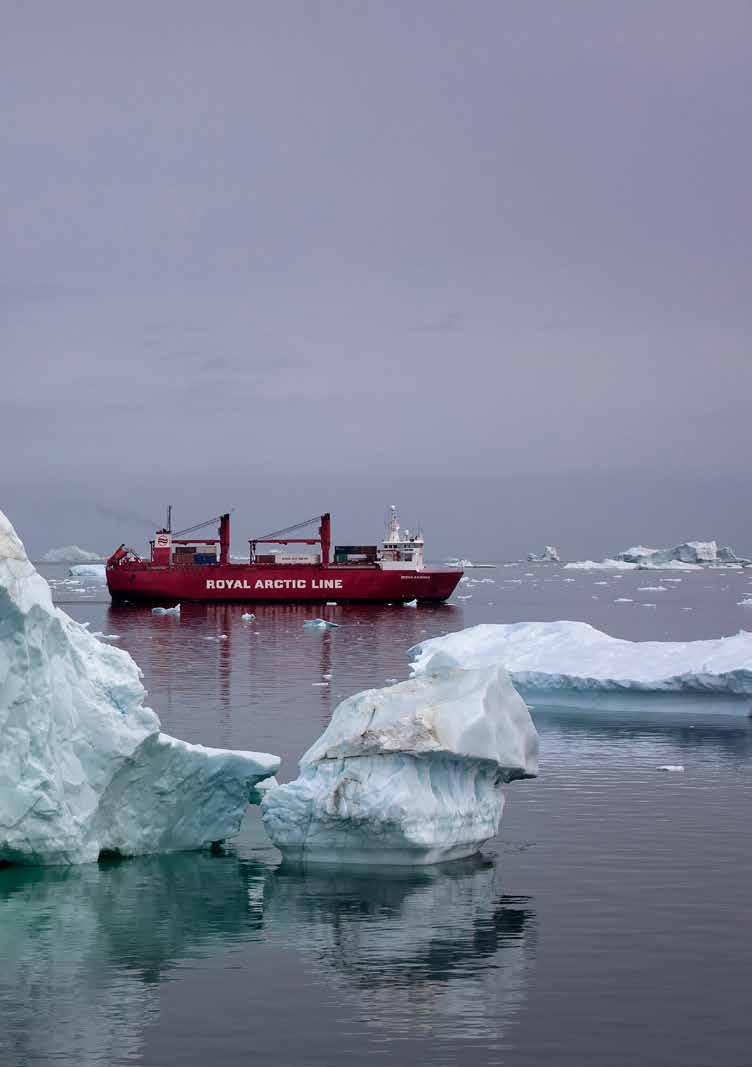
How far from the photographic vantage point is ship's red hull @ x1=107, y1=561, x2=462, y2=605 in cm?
8838

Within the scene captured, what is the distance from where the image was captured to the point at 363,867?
15.0 metres

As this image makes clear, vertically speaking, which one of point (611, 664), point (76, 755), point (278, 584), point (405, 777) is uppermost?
point (278, 584)

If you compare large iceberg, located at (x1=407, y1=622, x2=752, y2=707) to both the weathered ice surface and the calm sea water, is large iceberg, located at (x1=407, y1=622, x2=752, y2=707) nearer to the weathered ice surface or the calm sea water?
the weathered ice surface

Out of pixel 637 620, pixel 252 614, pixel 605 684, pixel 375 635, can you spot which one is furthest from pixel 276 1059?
pixel 252 614

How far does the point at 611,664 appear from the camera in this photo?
29.5m

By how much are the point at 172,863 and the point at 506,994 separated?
581cm

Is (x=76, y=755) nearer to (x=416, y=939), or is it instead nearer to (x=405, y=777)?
(x=405, y=777)

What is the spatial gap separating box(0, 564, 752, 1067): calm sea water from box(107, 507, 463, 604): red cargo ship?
221ft

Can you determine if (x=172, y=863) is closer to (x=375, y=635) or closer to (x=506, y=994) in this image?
(x=506, y=994)

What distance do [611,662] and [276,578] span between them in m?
61.5

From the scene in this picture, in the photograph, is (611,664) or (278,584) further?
(278,584)

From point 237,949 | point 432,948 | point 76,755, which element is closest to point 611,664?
point 76,755

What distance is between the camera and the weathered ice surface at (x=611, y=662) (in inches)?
1099

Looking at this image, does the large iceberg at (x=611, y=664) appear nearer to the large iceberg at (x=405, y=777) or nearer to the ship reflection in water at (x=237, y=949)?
the large iceberg at (x=405, y=777)
